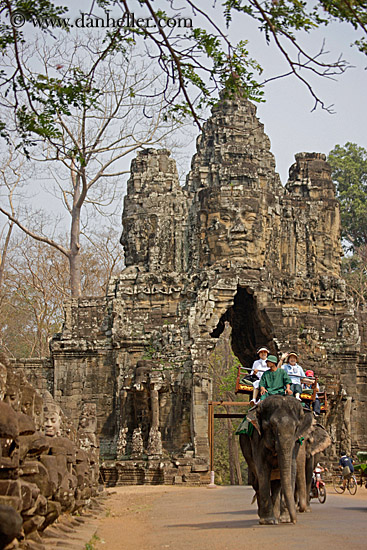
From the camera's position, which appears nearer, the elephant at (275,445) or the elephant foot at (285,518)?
the elephant at (275,445)

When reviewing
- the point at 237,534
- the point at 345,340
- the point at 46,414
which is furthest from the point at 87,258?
the point at 237,534

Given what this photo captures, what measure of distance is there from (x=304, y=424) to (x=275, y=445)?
21.8 inches

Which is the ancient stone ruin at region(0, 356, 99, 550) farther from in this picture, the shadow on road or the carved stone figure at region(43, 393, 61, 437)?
the shadow on road

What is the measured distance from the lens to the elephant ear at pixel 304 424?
433 inches

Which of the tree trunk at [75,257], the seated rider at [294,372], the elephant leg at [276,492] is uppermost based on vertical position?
the tree trunk at [75,257]

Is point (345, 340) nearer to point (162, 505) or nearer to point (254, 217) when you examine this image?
point (254, 217)

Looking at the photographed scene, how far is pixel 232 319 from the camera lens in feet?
114

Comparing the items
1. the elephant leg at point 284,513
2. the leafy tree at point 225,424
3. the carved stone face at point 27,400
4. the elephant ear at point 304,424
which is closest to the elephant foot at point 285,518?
the elephant leg at point 284,513

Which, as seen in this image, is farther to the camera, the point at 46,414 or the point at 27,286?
the point at 27,286

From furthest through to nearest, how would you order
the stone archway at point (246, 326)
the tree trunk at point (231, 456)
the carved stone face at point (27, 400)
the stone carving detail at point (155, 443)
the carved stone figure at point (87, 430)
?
the tree trunk at point (231, 456)
the stone archway at point (246, 326)
the stone carving detail at point (155, 443)
the carved stone figure at point (87, 430)
the carved stone face at point (27, 400)

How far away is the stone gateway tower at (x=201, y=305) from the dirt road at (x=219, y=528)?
10.6 meters

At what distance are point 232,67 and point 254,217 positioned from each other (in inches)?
901

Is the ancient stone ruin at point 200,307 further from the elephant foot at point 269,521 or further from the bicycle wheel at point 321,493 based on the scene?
the elephant foot at point 269,521

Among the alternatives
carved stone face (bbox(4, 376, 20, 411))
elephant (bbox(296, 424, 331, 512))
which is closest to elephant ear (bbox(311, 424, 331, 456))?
elephant (bbox(296, 424, 331, 512))
